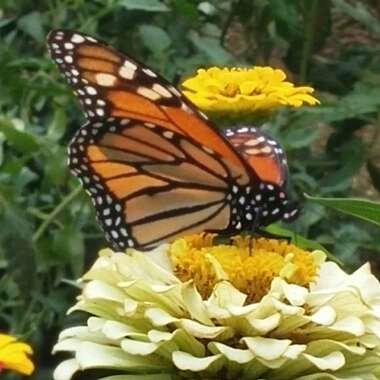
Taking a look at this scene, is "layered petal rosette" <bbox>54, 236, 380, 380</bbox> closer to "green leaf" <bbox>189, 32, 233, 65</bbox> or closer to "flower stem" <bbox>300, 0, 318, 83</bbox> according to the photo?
"green leaf" <bbox>189, 32, 233, 65</bbox>

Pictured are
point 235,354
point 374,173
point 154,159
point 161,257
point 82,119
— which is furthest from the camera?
point 374,173

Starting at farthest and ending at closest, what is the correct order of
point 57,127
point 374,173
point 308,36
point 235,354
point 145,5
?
point 374,173 → point 308,36 → point 145,5 → point 57,127 → point 235,354

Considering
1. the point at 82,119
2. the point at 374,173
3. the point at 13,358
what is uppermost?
the point at 13,358

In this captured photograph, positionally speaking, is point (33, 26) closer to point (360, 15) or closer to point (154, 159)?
point (360, 15)

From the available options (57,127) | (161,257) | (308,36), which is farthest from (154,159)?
(308,36)

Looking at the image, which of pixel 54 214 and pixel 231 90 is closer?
pixel 231 90

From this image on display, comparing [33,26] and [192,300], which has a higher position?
[192,300]
